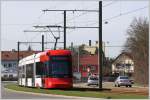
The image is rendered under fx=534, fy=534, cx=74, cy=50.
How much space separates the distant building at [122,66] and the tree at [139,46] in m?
49.0

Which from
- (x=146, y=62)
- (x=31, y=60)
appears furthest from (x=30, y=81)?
(x=146, y=62)

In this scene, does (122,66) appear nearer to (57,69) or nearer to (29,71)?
(29,71)

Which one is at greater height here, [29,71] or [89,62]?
[29,71]

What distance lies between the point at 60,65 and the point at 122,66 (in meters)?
101

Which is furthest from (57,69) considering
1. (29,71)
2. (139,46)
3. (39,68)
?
(139,46)

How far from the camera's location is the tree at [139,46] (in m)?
79.9

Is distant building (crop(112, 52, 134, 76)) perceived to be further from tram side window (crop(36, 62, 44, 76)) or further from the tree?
tram side window (crop(36, 62, 44, 76))

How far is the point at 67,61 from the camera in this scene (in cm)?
4306

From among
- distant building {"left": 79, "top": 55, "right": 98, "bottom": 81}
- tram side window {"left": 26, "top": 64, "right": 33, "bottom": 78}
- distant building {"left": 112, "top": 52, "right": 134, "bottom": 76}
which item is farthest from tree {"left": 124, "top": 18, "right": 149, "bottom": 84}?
distant building {"left": 79, "top": 55, "right": 98, "bottom": 81}

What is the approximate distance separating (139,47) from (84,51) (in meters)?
93.4

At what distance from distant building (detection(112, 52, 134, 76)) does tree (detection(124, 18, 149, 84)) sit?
161 feet

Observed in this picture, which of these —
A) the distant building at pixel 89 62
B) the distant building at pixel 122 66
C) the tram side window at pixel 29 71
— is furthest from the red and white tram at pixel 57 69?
the distant building at pixel 89 62

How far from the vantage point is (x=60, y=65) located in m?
43.1

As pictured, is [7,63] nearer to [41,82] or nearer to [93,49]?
[93,49]
